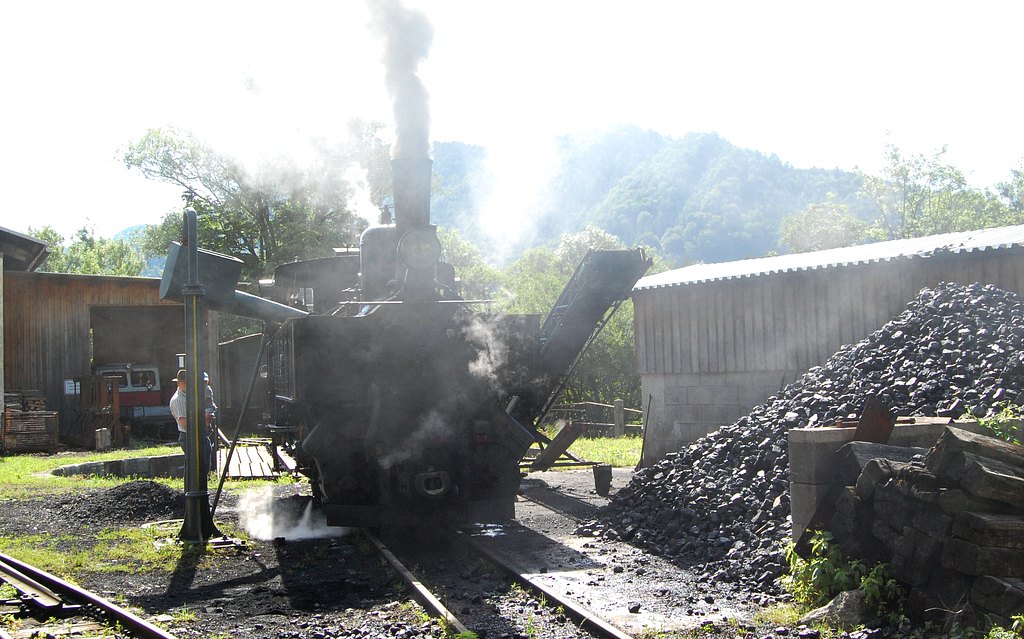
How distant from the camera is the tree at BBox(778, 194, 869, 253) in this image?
64.2 meters

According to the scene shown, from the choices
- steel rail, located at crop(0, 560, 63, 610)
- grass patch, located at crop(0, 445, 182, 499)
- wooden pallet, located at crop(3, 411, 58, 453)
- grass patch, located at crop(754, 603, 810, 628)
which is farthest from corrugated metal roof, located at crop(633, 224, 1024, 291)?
wooden pallet, located at crop(3, 411, 58, 453)

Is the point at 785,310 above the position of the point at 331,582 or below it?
above

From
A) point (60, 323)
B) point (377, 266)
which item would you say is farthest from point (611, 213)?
point (377, 266)

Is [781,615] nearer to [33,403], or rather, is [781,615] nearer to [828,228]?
[33,403]

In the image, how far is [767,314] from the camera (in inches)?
570

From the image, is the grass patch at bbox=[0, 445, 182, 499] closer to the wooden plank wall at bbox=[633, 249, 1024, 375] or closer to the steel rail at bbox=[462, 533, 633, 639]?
the steel rail at bbox=[462, 533, 633, 639]

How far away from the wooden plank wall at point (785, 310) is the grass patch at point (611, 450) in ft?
7.77

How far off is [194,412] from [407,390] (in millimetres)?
2409

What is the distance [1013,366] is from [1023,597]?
3.40m

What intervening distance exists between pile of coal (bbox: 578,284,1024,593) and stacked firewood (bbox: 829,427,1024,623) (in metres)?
1.00

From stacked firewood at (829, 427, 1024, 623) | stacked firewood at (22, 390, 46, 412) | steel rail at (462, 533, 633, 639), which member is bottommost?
steel rail at (462, 533, 633, 639)

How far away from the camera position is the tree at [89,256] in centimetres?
7469

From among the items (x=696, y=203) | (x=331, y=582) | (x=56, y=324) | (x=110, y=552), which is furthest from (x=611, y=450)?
(x=696, y=203)

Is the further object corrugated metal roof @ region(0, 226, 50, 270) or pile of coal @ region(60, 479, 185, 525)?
corrugated metal roof @ region(0, 226, 50, 270)
